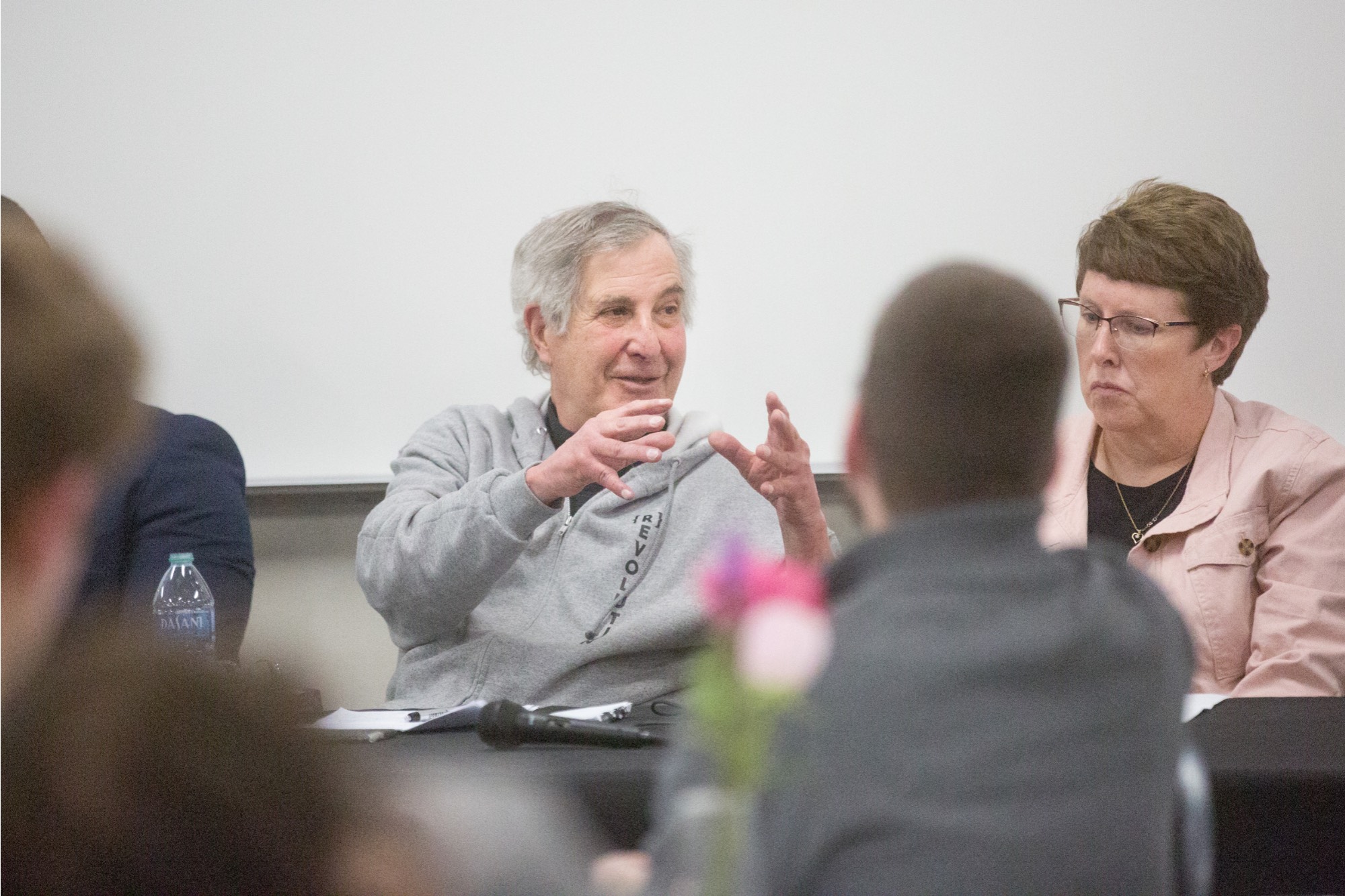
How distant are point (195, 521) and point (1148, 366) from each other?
63.3 inches

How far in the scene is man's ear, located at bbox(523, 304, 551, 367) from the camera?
228cm

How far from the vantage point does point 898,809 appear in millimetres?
689

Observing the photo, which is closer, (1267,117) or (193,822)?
(193,822)

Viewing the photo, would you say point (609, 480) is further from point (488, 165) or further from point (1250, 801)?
point (488, 165)

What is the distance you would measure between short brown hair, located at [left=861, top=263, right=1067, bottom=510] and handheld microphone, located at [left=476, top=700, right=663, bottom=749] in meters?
0.61

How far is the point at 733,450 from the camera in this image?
6.16ft

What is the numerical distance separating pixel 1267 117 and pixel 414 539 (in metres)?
2.22

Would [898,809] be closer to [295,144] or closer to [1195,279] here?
[1195,279]

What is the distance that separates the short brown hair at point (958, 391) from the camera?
31.6 inches

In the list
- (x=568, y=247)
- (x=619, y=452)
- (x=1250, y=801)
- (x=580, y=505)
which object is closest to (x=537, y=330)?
(x=568, y=247)

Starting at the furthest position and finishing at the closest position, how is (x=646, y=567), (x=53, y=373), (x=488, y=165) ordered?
(x=488, y=165) < (x=646, y=567) < (x=53, y=373)

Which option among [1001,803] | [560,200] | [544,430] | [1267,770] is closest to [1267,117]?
[560,200]

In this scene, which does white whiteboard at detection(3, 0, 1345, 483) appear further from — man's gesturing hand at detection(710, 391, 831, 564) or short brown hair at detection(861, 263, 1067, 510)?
short brown hair at detection(861, 263, 1067, 510)

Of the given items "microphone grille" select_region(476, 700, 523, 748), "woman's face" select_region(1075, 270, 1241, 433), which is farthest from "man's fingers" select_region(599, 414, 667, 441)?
"woman's face" select_region(1075, 270, 1241, 433)
